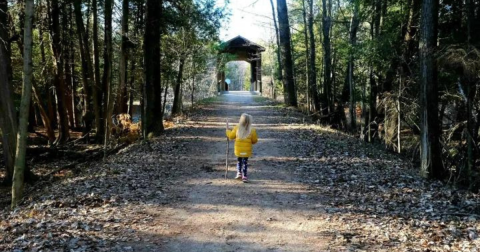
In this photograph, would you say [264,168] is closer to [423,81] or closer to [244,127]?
[244,127]

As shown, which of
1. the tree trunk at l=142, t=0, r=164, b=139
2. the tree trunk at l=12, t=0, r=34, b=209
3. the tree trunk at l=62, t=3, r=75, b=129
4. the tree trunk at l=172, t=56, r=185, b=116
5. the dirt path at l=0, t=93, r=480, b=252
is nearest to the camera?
the dirt path at l=0, t=93, r=480, b=252

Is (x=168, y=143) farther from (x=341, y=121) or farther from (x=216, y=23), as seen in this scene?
(x=341, y=121)

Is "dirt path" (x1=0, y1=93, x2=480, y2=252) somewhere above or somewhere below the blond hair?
below

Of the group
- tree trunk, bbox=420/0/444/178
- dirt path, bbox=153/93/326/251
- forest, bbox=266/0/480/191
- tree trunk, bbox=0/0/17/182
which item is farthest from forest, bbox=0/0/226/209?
tree trunk, bbox=420/0/444/178

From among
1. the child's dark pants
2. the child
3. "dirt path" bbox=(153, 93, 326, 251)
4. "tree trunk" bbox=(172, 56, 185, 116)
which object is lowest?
"dirt path" bbox=(153, 93, 326, 251)

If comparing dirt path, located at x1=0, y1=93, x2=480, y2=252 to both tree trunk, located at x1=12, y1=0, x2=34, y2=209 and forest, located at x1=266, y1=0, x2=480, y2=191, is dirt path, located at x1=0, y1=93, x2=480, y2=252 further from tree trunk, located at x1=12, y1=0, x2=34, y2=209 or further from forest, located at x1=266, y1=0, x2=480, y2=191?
forest, located at x1=266, y1=0, x2=480, y2=191

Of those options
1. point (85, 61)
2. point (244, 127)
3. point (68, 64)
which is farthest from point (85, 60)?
point (244, 127)

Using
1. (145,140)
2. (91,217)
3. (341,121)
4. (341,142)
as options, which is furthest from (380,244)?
(341,121)

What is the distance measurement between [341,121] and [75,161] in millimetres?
12915

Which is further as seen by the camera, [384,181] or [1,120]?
[1,120]

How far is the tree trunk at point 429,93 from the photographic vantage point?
855 cm

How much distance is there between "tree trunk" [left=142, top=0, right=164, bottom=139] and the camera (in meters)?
14.0

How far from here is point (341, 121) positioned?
2134 cm

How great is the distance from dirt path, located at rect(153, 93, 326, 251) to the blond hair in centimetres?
99
